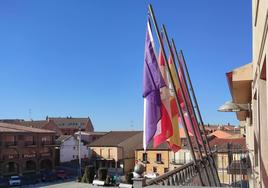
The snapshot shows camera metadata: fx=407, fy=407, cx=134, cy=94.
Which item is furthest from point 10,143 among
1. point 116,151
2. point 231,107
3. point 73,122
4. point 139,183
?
point 139,183

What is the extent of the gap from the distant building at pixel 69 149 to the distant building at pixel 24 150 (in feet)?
9.71

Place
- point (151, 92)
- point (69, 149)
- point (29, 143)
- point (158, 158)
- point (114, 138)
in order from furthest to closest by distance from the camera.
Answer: point (69, 149) → point (114, 138) → point (29, 143) → point (158, 158) → point (151, 92)

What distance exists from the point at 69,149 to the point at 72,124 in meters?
36.2

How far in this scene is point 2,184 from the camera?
5306cm

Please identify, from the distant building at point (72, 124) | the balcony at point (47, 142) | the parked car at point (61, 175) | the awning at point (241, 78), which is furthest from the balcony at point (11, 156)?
the awning at point (241, 78)

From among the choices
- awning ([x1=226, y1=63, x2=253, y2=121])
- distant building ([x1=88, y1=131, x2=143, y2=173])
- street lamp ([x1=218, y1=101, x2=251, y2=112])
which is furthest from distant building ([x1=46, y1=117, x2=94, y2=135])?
awning ([x1=226, y1=63, x2=253, y2=121])

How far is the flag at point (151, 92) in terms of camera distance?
944cm

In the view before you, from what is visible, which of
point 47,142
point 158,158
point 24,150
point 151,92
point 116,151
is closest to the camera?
point 151,92

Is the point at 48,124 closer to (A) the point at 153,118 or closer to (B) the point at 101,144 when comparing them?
(B) the point at 101,144

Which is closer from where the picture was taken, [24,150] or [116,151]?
[24,150]

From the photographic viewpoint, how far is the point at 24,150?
207 ft

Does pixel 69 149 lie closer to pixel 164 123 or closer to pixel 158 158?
pixel 158 158

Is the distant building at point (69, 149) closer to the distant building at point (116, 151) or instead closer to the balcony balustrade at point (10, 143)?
the distant building at point (116, 151)

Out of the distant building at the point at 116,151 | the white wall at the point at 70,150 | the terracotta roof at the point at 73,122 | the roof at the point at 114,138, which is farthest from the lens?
the terracotta roof at the point at 73,122
